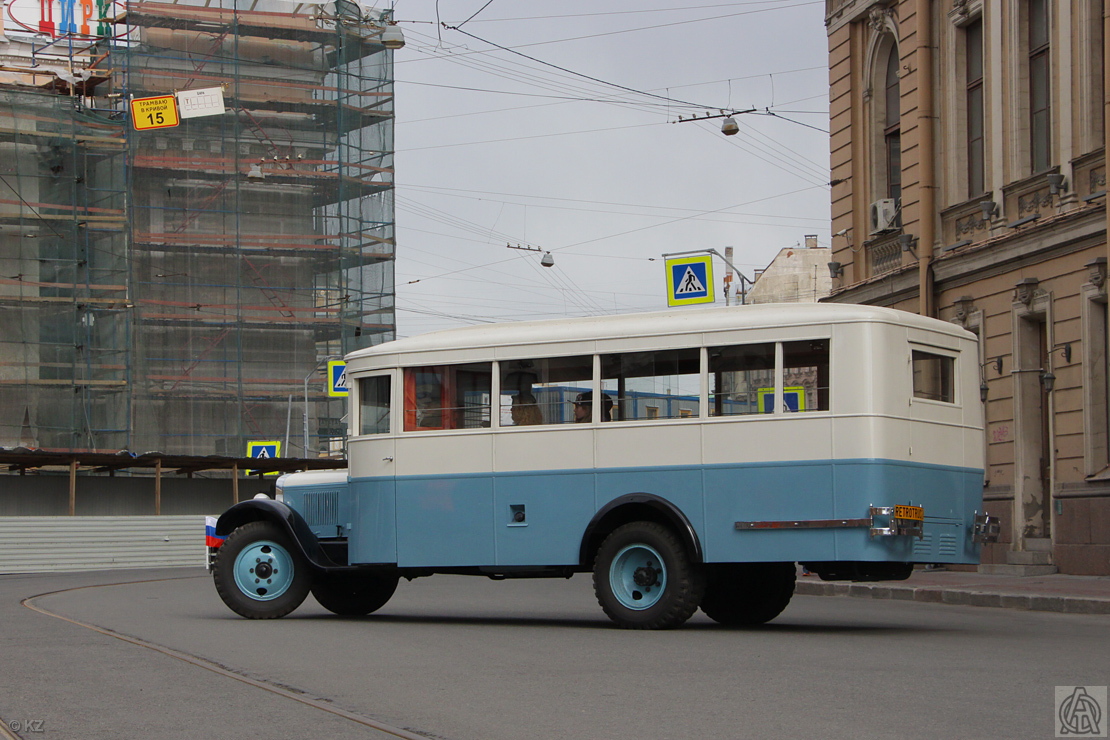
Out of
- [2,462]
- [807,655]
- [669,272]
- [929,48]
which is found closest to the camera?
[807,655]

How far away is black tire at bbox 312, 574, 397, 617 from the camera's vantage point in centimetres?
1515

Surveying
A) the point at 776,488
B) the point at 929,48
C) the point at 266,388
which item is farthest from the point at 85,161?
the point at 776,488

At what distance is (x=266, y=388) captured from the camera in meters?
43.9

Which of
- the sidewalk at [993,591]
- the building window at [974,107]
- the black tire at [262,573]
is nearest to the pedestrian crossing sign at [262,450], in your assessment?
the sidewalk at [993,591]

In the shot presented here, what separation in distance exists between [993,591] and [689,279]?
11081 millimetres

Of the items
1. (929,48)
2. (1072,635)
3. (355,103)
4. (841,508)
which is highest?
(355,103)

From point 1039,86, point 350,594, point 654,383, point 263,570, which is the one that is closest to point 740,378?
point 654,383

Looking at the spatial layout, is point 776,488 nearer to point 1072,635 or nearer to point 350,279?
point 1072,635

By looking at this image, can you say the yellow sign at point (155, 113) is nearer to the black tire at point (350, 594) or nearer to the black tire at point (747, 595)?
the black tire at point (350, 594)

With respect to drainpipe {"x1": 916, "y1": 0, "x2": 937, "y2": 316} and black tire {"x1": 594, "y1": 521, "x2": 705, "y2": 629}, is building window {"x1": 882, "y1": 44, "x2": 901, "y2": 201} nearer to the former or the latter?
drainpipe {"x1": 916, "y1": 0, "x2": 937, "y2": 316}

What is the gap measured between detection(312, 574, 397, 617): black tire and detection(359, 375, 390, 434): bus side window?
1.81 meters

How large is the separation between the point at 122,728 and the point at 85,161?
3697 cm

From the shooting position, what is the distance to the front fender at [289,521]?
14.2 meters

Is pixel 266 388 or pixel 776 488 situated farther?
pixel 266 388
